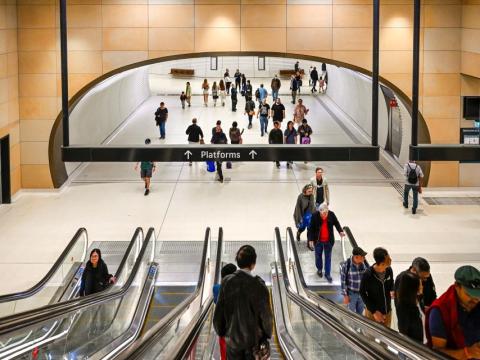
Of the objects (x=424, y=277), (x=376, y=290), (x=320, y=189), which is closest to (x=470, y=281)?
(x=424, y=277)

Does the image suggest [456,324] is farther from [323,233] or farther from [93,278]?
[323,233]

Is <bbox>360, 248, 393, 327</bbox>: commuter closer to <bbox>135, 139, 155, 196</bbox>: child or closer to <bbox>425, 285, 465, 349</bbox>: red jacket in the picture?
<bbox>425, 285, 465, 349</bbox>: red jacket

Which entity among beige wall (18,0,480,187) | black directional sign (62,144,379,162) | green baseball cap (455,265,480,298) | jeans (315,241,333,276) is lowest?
jeans (315,241,333,276)

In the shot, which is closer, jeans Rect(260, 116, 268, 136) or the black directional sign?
the black directional sign

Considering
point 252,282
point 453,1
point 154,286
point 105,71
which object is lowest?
point 154,286

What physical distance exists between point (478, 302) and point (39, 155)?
17048mm

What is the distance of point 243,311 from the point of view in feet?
19.8

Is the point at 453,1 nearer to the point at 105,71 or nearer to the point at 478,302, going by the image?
Answer: the point at 105,71

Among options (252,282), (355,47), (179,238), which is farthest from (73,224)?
(252,282)

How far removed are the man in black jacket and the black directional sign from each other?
597 cm

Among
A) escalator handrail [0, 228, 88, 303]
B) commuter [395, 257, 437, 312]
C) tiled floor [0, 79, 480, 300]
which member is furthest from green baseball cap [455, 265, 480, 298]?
tiled floor [0, 79, 480, 300]

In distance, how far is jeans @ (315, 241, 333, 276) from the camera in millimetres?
13602

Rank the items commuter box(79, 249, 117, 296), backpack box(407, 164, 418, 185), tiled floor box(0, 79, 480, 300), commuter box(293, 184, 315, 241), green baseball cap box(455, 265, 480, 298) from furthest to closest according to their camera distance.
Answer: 1. backpack box(407, 164, 418, 185)
2. tiled floor box(0, 79, 480, 300)
3. commuter box(293, 184, 315, 241)
4. commuter box(79, 249, 117, 296)
5. green baseball cap box(455, 265, 480, 298)

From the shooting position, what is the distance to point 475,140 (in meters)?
20.4
